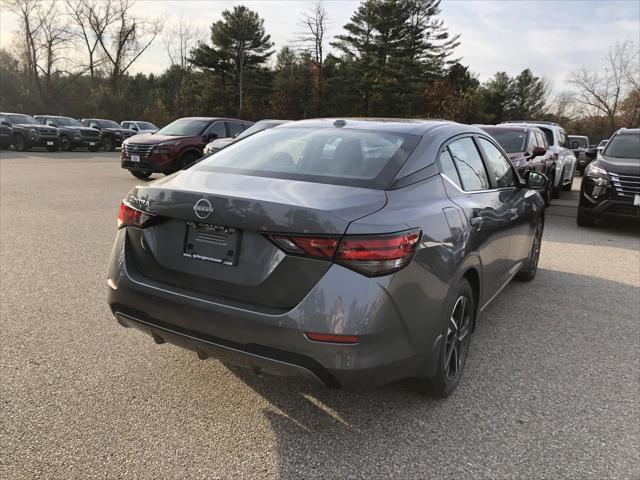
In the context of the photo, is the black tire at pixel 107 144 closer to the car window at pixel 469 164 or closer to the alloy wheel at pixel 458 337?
the car window at pixel 469 164

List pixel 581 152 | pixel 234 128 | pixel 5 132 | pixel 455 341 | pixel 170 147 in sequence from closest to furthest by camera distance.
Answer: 1. pixel 455 341
2. pixel 170 147
3. pixel 234 128
4. pixel 581 152
5. pixel 5 132

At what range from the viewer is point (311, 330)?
2273mm

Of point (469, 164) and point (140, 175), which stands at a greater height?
point (469, 164)

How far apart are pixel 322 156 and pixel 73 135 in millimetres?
26933

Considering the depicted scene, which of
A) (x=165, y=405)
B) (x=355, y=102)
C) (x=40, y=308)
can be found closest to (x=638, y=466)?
(x=165, y=405)

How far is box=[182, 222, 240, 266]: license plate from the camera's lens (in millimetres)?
2436

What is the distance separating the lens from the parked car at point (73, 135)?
26056 mm

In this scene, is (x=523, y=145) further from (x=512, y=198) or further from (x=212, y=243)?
(x=212, y=243)

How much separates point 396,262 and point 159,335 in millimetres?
1311

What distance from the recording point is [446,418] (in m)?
2.87

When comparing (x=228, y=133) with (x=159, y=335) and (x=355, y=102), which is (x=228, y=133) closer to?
(x=159, y=335)

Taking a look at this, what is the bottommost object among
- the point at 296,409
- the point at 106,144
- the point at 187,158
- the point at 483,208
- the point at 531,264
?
the point at 106,144

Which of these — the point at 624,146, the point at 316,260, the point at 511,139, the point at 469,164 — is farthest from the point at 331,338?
the point at 624,146

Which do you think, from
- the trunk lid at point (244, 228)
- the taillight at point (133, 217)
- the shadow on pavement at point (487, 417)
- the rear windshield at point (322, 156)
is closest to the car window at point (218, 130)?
the rear windshield at point (322, 156)
